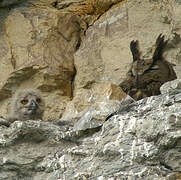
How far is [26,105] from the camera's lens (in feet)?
26.4

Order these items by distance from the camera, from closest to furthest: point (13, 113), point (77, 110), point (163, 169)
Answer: point (163, 169) → point (77, 110) → point (13, 113)

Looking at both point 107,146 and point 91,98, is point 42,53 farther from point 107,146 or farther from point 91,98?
point 107,146

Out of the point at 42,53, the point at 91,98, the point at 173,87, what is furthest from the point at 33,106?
the point at 173,87

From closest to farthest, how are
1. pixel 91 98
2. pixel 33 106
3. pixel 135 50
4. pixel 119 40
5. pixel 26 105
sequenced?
pixel 135 50 → pixel 91 98 → pixel 119 40 → pixel 33 106 → pixel 26 105

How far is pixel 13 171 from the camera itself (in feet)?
18.0

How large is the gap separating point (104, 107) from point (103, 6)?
295 cm

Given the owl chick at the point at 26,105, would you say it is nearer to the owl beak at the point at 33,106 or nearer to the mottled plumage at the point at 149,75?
the owl beak at the point at 33,106

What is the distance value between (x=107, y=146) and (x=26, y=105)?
3359mm

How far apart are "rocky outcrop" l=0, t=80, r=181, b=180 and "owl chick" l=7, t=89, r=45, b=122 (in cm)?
201

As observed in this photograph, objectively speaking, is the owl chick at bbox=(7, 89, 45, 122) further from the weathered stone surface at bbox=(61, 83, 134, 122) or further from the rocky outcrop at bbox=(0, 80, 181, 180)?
the rocky outcrop at bbox=(0, 80, 181, 180)

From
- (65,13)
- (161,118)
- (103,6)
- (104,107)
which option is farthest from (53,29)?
(161,118)

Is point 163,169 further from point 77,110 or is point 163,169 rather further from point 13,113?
point 13,113

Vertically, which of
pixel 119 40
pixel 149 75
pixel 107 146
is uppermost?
pixel 119 40

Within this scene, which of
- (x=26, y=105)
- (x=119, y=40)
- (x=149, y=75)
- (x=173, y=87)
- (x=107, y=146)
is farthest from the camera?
(x=26, y=105)
